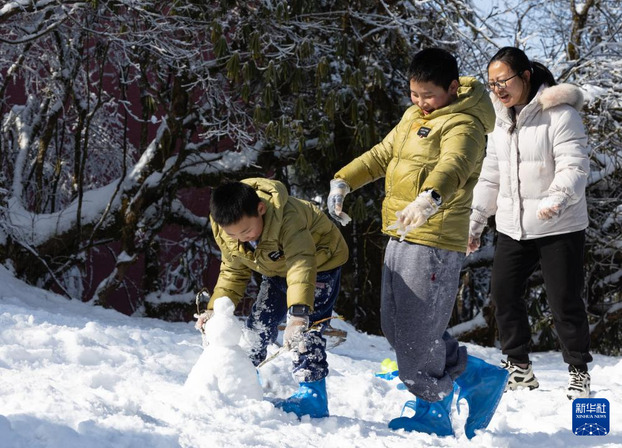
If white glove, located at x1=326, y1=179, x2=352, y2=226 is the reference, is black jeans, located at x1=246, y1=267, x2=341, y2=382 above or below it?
below

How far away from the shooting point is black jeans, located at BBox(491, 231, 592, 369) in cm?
382

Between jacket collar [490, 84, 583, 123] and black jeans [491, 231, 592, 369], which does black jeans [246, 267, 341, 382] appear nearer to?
black jeans [491, 231, 592, 369]

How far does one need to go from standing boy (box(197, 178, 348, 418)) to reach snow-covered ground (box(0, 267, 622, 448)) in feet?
0.83

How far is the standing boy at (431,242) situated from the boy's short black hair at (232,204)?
12.7 inches

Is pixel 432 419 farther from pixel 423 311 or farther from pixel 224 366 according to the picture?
pixel 224 366

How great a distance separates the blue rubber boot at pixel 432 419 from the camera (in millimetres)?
3121

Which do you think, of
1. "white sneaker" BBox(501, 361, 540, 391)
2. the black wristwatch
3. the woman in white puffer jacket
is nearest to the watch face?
the black wristwatch

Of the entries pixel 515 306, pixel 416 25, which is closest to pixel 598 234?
pixel 416 25

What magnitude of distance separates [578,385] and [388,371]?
129cm

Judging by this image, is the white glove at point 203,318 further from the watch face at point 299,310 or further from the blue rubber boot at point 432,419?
the blue rubber boot at point 432,419

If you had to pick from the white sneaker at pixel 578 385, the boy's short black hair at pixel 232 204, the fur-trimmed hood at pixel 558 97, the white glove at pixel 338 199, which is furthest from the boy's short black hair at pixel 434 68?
the white sneaker at pixel 578 385

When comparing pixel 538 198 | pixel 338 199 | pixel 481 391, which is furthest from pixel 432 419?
pixel 538 198

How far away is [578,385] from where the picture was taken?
12.5 ft

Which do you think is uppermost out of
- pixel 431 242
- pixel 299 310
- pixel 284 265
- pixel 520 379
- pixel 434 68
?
pixel 434 68
